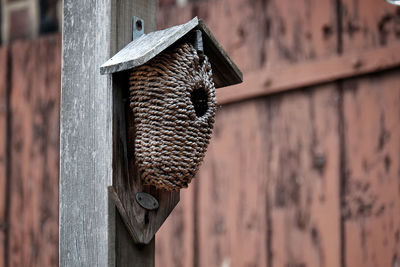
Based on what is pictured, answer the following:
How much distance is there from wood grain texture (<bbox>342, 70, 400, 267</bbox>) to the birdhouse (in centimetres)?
93

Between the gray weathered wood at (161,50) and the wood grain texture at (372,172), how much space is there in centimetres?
80

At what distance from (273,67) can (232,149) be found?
32cm

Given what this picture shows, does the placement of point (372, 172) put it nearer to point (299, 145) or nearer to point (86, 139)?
point (299, 145)

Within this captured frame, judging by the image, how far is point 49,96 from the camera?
2668 mm

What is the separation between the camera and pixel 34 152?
8.84 ft

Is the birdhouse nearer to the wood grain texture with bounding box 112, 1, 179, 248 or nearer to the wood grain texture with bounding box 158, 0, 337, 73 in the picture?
the wood grain texture with bounding box 112, 1, 179, 248

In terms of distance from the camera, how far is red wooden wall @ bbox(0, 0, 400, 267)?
1.91 meters

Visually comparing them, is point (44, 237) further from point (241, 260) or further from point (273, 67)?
point (273, 67)

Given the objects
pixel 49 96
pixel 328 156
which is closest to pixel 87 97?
pixel 328 156

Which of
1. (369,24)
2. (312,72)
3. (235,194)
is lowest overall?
(235,194)

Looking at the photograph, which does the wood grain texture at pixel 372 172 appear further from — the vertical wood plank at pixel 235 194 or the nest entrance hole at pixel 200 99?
the nest entrance hole at pixel 200 99

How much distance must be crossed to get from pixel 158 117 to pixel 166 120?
15mm

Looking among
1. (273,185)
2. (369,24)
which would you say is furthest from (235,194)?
(369,24)

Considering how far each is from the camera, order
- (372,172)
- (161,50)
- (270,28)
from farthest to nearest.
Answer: (270,28), (372,172), (161,50)
